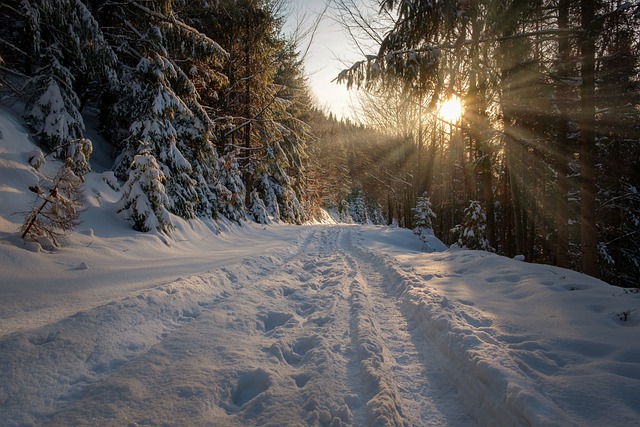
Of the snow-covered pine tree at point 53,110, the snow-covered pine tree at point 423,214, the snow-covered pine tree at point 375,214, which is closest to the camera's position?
the snow-covered pine tree at point 53,110

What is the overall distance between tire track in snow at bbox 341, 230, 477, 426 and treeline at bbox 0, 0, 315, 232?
5389 millimetres

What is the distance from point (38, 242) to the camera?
14.3ft

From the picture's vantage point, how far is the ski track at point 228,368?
198 cm

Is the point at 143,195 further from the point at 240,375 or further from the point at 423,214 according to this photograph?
the point at 423,214

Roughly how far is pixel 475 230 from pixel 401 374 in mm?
9493

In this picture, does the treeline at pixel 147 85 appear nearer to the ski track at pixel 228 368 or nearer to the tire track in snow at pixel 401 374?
the ski track at pixel 228 368

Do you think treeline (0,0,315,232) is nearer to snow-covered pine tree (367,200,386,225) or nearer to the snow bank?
the snow bank

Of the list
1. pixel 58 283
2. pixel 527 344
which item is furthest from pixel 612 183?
pixel 58 283

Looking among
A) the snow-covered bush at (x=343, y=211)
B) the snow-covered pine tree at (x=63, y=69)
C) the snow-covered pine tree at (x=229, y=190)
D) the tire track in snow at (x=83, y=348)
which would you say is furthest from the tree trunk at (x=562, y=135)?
the snow-covered bush at (x=343, y=211)

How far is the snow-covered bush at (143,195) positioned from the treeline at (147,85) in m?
0.02

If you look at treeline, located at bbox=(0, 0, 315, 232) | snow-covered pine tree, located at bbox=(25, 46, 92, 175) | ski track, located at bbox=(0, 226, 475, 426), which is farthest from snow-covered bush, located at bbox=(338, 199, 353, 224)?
ski track, located at bbox=(0, 226, 475, 426)

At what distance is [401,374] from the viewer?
2.62m

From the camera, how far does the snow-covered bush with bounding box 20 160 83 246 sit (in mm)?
4254

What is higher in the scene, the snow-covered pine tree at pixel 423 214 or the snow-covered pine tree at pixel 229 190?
the snow-covered pine tree at pixel 229 190
